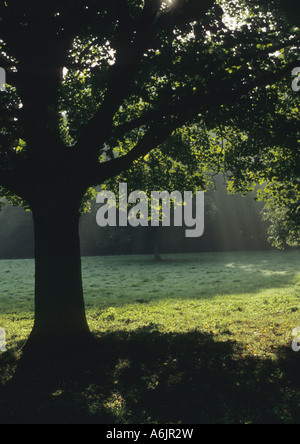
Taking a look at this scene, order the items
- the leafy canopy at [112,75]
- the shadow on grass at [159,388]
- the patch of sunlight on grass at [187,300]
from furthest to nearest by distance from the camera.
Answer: the patch of sunlight on grass at [187,300] < the leafy canopy at [112,75] < the shadow on grass at [159,388]

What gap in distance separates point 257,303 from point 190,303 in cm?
312

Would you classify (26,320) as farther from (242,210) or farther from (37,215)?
(242,210)

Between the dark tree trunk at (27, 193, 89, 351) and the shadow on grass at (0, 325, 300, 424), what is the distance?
2.24ft

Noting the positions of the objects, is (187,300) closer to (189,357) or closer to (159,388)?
(189,357)

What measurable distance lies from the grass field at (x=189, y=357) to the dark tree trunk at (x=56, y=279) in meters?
1.00

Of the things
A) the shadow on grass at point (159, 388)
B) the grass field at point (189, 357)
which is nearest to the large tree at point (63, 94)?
the shadow on grass at point (159, 388)

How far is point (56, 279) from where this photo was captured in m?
8.91

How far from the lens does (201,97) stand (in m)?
8.91

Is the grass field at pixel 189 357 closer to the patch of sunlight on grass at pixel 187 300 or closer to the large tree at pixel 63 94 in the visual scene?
the patch of sunlight on grass at pixel 187 300

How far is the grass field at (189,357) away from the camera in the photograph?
6.25 m

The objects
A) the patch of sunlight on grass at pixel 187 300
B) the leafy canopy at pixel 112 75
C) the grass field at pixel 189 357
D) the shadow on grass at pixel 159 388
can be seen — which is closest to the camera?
the shadow on grass at pixel 159 388

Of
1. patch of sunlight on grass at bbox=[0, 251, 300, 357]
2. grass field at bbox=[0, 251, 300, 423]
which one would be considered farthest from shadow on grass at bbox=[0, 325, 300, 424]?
patch of sunlight on grass at bbox=[0, 251, 300, 357]
